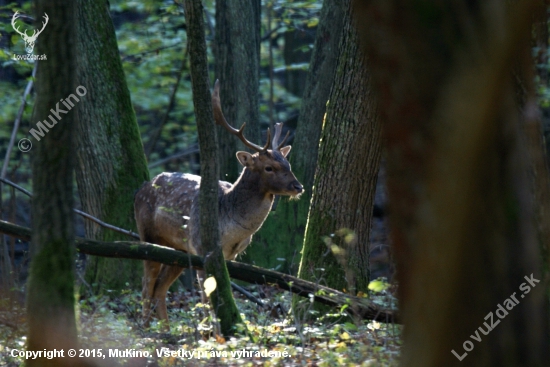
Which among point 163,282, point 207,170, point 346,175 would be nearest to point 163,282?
point 163,282

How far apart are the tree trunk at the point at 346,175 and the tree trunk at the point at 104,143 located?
3.43m

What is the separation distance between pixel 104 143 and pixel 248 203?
219cm

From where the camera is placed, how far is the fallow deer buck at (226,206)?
9391 millimetres

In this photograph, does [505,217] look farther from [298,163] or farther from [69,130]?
[298,163]

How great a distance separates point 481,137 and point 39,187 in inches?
102

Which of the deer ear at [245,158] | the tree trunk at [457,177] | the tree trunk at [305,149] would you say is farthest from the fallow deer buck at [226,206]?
the tree trunk at [457,177]

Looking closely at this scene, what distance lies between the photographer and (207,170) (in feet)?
19.5

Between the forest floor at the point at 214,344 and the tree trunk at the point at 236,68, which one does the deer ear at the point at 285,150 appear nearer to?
the tree trunk at the point at 236,68

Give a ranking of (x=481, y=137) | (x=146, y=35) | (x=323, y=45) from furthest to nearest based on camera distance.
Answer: (x=146, y=35) → (x=323, y=45) → (x=481, y=137)

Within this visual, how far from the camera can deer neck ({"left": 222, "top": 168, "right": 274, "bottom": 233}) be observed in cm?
949

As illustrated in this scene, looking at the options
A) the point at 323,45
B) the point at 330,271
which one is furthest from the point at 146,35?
the point at 330,271

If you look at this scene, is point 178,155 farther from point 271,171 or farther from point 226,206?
point 271,171

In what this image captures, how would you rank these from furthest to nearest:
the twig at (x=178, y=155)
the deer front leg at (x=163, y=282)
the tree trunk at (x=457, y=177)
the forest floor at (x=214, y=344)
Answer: the twig at (x=178, y=155)
the deer front leg at (x=163, y=282)
the forest floor at (x=214, y=344)
the tree trunk at (x=457, y=177)

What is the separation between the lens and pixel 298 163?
1098 cm
